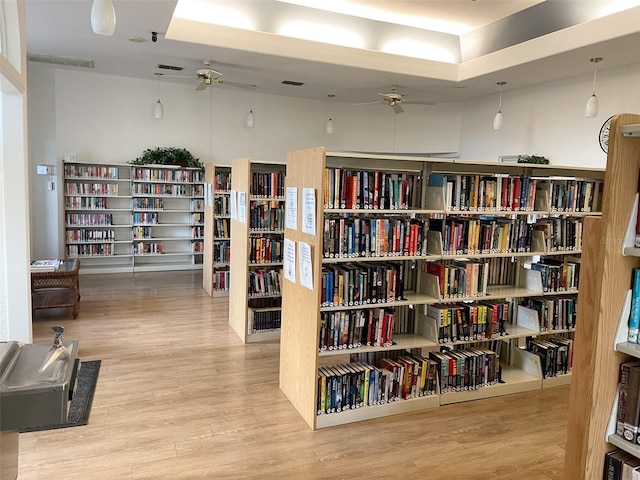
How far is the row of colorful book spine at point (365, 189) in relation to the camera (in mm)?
3395

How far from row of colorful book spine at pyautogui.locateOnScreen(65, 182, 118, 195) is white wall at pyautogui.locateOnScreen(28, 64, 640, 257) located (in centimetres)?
25

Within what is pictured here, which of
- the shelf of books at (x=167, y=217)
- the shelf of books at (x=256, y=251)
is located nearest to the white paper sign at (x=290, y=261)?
the shelf of books at (x=256, y=251)

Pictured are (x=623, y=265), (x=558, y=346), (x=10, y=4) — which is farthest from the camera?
(x=558, y=346)

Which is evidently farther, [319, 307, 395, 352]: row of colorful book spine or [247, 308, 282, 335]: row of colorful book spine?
[247, 308, 282, 335]: row of colorful book spine

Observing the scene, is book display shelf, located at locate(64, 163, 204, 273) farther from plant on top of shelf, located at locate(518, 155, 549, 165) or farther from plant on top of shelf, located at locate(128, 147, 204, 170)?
plant on top of shelf, located at locate(518, 155, 549, 165)

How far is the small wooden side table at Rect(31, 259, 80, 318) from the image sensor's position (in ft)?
18.4

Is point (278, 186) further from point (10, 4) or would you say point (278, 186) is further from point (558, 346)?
point (558, 346)

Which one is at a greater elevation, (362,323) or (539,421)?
(362,323)

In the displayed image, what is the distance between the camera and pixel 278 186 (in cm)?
568

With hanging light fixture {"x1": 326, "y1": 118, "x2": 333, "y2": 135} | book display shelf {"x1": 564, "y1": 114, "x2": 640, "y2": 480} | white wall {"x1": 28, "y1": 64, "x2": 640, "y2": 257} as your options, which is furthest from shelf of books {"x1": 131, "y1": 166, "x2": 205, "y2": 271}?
book display shelf {"x1": 564, "y1": 114, "x2": 640, "y2": 480}

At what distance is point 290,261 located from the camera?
3.77m

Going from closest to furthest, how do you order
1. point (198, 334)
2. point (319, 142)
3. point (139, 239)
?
Result: point (198, 334), point (139, 239), point (319, 142)

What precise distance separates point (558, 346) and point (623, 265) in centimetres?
298

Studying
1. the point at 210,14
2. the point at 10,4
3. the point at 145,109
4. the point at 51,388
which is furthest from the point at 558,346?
the point at 145,109
